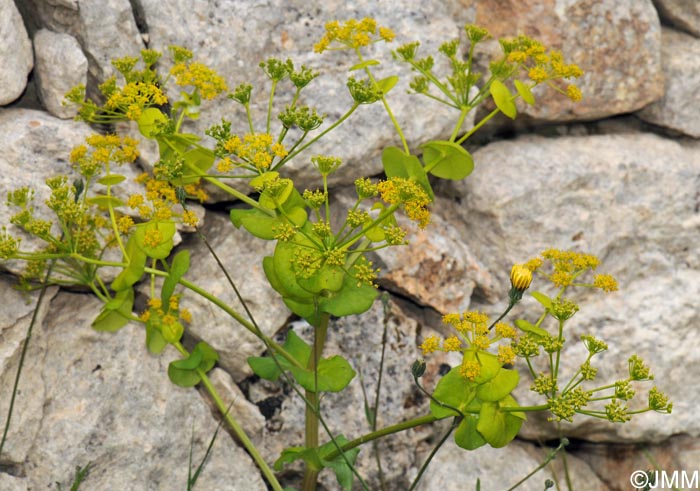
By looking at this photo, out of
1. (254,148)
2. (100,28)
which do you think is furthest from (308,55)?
(254,148)

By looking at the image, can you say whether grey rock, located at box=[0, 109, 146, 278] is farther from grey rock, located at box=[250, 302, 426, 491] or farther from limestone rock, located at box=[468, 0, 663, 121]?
limestone rock, located at box=[468, 0, 663, 121]

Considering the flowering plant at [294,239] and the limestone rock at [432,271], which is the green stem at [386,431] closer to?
the flowering plant at [294,239]

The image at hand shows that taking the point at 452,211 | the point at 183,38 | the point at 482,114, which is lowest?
the point at 452,211

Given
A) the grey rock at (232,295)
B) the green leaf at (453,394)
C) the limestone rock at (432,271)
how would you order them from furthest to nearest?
1. the limestone rock at (432,271)
2. the grey rock at (232,295)
3. the green leaf at (453,394)

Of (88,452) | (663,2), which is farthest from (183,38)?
(663,2)

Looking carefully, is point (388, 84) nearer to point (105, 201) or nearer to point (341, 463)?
point (105, 201)

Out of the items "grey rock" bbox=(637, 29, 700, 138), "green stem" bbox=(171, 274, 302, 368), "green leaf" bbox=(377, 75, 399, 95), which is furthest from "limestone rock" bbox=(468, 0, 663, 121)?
"green stem" bbox=(171, 274, 302, 368)

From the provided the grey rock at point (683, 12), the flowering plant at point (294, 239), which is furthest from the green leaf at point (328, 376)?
the grey rock at point (683, 12)

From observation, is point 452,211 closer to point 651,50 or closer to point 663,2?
point 651,50
